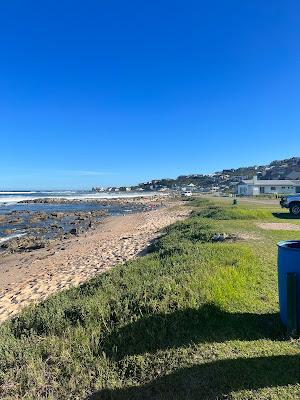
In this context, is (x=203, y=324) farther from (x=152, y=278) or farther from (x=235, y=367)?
(x=152, y=278)

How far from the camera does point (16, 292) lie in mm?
11414

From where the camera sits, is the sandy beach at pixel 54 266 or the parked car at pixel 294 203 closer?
the sandy beach at pixel 54 266

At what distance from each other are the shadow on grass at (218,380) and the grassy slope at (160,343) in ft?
0.04

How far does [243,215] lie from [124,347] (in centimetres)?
1795

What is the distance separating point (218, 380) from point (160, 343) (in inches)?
49.5

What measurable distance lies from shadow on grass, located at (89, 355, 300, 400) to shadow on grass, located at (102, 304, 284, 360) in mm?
673

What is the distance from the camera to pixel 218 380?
13.9 feet

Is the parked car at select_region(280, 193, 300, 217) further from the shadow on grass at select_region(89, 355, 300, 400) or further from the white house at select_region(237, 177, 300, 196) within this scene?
the white house at select_region(237, 177, 300, 196)

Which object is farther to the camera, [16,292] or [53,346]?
[16,292]

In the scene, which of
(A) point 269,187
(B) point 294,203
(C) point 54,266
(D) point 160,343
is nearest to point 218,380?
(D) point 160,343

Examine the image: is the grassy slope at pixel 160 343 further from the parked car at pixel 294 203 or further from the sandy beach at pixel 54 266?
the parked car at pixel 294 203

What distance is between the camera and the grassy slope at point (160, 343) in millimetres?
4340

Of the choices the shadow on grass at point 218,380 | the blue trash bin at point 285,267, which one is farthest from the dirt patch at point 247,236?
the shadow on grass at point 218,380

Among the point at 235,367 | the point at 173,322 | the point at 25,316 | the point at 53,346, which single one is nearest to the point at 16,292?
the point at 25,316
